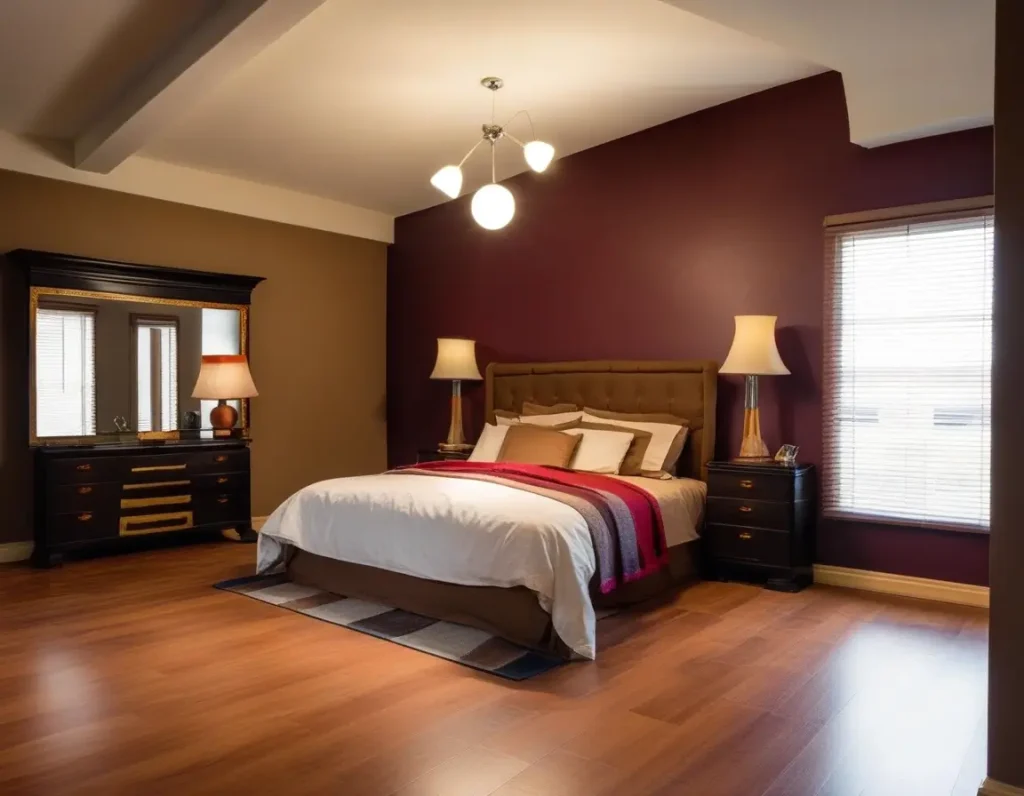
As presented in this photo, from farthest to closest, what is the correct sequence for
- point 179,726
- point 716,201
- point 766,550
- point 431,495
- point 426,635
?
point 716,201, point 766,550, point 431,495, point 426,635, point 179,726

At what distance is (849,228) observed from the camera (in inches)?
181

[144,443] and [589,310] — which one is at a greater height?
[589,310]

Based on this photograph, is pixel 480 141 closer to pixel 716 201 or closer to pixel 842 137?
pixel 716 201

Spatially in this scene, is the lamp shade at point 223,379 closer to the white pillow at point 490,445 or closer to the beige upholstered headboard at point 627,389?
the white pillow at point 490,445

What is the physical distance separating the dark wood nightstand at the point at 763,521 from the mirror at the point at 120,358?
3531mm

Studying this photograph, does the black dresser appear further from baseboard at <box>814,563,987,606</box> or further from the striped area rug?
baseboard at <box>814,563,987,606</box>

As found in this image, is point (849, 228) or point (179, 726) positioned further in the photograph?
point (849, 228)

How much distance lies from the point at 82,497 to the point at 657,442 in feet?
11.7

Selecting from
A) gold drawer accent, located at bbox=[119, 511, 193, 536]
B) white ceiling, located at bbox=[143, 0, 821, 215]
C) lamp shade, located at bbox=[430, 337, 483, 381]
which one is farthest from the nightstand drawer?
gold drawer accent, located at bbox=[119, 511, 193, 536]

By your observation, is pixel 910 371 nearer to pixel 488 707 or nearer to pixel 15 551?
pixel 488 707

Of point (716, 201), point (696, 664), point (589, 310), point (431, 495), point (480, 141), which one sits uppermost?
point (480, 141)

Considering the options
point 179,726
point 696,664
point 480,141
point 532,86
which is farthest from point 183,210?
point 696,664

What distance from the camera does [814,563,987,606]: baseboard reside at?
420 cm

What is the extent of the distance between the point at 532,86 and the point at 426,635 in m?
3.10
